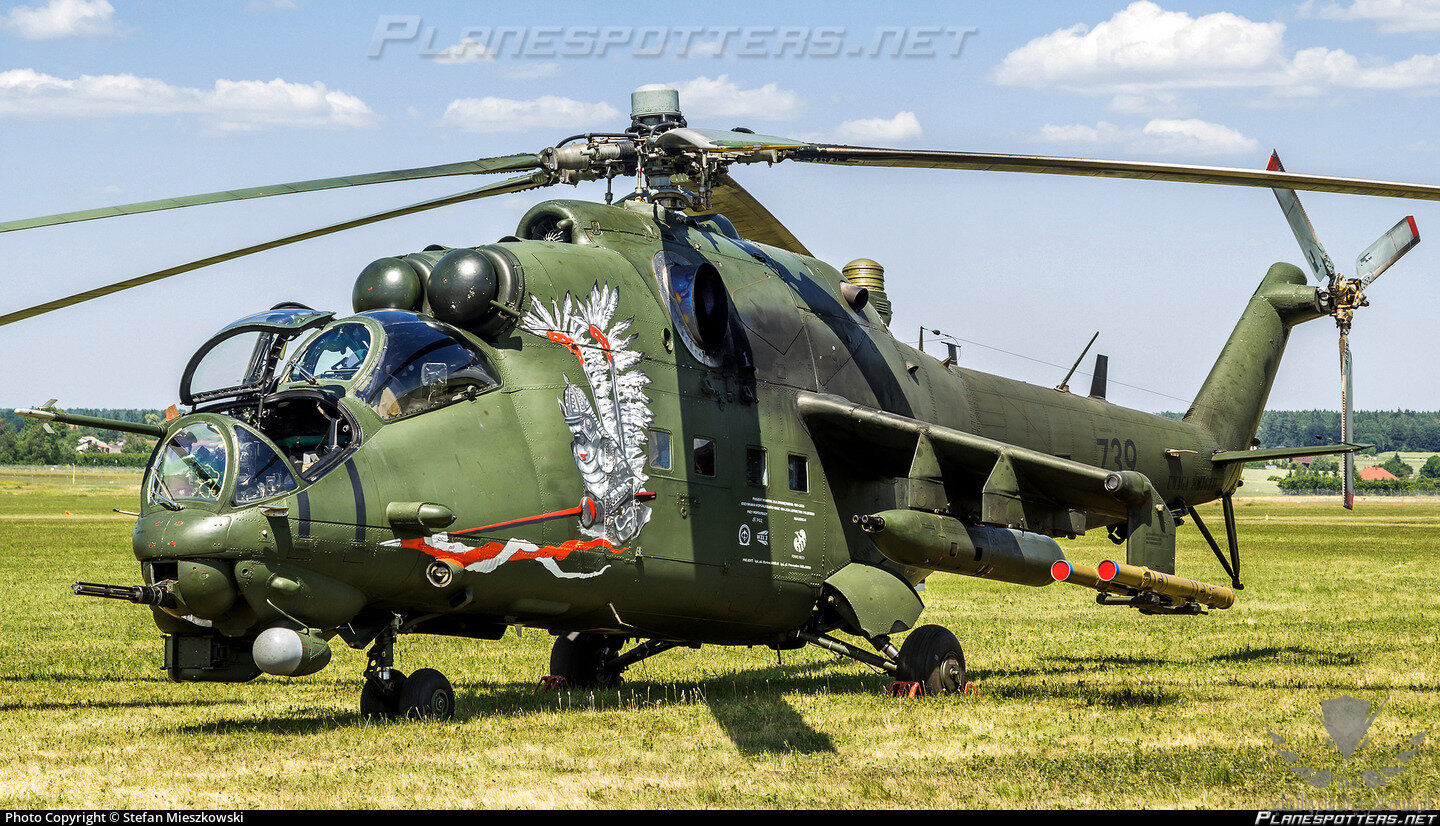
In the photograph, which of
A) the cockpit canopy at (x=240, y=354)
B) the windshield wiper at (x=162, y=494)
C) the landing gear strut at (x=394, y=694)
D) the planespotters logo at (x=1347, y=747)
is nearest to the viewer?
the planespotters logo at (x=1347, y=747)

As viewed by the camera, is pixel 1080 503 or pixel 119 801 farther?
pixel 1080 503

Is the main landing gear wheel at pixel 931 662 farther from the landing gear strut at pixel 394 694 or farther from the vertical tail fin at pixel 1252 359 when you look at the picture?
the vertical tail fin at pixel 1252 359

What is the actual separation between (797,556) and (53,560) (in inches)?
1098

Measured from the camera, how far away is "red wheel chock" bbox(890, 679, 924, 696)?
1329 centimetres

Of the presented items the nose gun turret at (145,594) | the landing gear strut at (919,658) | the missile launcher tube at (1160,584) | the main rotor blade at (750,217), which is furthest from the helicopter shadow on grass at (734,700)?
the main rotor blade at (750,217)

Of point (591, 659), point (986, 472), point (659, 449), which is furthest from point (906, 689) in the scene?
point (659, 449)

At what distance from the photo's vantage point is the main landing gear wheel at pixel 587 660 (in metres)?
14.4

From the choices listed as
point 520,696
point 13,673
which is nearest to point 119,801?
point 520,696

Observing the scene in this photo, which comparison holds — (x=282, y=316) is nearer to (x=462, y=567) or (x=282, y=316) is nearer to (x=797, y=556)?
(x=462, y=567)

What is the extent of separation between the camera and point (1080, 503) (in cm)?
1365

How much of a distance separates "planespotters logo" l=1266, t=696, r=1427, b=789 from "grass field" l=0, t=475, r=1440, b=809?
9 centimetres

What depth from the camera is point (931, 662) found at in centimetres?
1338

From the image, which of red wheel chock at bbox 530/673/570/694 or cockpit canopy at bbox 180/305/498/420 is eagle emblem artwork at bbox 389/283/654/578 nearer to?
cockpit canopy at bbox 180/305/498/420

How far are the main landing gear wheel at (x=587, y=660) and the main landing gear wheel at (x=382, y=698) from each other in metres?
3.22
